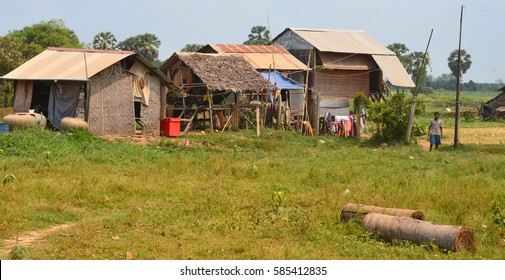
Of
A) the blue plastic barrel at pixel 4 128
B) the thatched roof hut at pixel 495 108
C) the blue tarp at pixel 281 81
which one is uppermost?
the blue tarp at pixel 281 81

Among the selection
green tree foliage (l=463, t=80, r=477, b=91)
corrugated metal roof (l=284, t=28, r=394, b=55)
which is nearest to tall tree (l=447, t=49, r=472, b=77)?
green tree foliage (l=463, t=80, r=477, b=91)

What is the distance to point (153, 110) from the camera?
2628cm

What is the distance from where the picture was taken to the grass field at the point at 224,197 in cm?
1015

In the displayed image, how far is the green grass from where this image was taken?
1015 cm

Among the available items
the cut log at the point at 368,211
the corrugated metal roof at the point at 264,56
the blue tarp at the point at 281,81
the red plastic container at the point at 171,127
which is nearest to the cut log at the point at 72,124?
the red plastic container at the point at 171,127

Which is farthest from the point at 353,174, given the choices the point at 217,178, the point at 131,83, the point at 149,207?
the point at 131,83

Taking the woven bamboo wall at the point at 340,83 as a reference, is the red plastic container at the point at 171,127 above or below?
below

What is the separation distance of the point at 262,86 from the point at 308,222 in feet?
58.7

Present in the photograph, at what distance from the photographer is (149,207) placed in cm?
1315

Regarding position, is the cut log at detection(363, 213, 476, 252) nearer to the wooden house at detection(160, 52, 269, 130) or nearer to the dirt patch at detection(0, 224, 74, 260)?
the dirt patch at detection(0, 224, 74, 260)

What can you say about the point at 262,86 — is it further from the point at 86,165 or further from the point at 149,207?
the point at 149,207

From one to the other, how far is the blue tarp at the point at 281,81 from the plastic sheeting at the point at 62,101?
9.29 m

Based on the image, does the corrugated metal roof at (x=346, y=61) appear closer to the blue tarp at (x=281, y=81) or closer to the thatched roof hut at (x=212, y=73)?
the blue tarp at (x=281, y=81)

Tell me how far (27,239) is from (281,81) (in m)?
21.7
